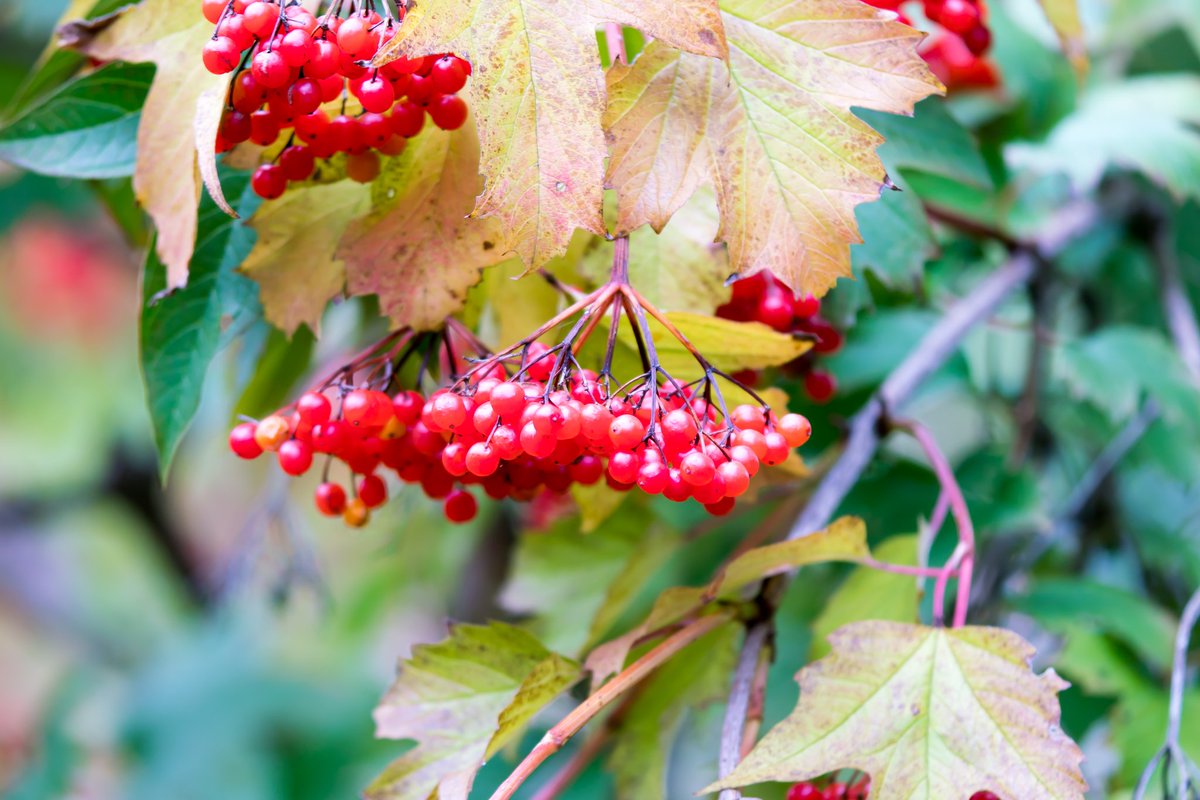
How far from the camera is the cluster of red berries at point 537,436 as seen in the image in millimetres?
510

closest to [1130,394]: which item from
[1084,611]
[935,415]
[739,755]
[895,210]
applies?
[1084,611]

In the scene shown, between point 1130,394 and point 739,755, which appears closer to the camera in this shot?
point 739,755

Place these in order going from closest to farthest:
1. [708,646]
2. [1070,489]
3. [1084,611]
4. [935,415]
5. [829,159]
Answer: [829,159]
[708,646]
[1084,611]
[1070,489]
[935,415]

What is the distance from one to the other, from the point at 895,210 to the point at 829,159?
0.21 m

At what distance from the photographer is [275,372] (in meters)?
0.90

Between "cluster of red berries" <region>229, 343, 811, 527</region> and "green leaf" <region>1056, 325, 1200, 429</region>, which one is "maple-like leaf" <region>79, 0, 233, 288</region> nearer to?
"cluster of red berries" <region>229, 343, 811, 527</region>

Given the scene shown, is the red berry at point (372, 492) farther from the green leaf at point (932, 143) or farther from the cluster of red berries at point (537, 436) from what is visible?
the green leaf at point (932, 143)

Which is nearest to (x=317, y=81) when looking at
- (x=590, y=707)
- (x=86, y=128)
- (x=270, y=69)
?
(x=270, y=69)

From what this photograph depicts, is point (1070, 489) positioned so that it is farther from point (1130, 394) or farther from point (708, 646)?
point (708, 646)

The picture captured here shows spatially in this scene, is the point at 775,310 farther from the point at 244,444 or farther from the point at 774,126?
the point at 244,444

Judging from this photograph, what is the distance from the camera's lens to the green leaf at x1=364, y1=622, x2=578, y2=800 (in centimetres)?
65

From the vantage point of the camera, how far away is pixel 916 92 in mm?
586

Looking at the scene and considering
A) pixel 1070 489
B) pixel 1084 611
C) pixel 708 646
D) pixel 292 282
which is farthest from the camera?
pixel 1070 489

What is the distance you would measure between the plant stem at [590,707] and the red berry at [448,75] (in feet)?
1.16
